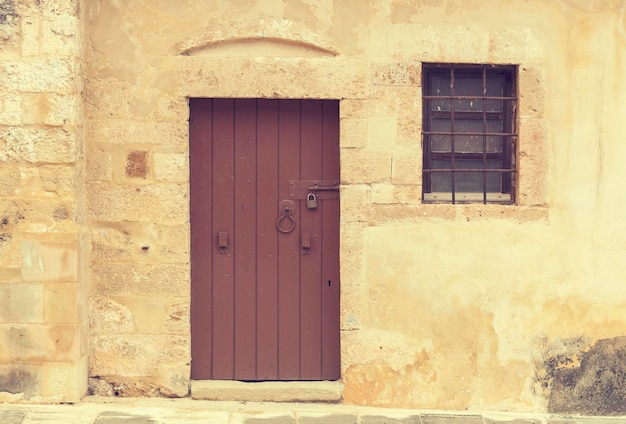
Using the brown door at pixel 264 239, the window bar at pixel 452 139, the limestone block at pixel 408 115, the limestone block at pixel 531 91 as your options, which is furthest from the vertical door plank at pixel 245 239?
the limestone block at pixel 531 91

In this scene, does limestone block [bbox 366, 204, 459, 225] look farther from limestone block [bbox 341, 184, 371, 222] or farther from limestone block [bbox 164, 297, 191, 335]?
limestone block [bbox 164, 297, 191, 335]

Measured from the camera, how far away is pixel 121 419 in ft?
19.5

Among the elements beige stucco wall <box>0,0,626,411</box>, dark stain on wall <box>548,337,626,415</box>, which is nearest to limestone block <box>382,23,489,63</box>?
beige stucco wall <box>0,0,626,411</box>

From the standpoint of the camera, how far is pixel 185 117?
6.29m

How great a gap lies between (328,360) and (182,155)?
164 centimetres

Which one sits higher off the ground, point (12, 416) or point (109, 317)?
point (109, 317)

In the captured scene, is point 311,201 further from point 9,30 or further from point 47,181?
point 9,30

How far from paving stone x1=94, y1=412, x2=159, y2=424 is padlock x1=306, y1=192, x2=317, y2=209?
5.47ft

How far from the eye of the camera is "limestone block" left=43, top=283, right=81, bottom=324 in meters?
6.03

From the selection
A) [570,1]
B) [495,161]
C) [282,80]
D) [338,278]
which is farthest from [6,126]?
[570,1]

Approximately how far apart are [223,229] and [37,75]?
1499mm

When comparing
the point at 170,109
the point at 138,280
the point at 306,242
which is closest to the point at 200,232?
the point at 138,280

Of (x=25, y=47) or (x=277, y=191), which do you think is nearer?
(x=25, y=47)

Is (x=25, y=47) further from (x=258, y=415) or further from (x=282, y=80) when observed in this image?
(x=258, y=415)
